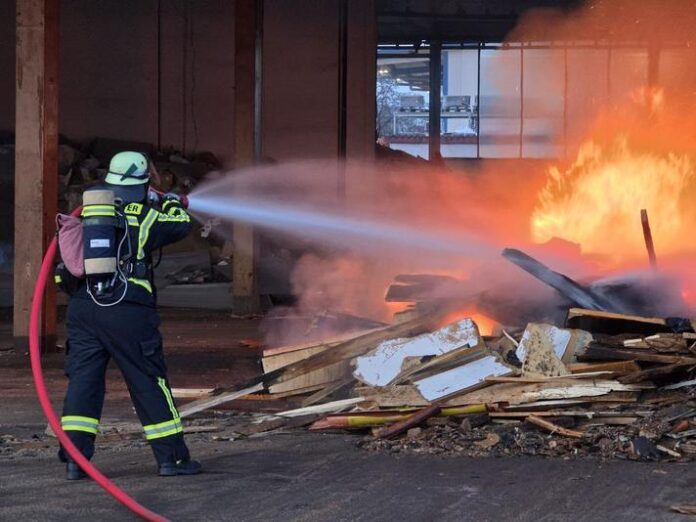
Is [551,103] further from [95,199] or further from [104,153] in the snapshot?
[95,199]

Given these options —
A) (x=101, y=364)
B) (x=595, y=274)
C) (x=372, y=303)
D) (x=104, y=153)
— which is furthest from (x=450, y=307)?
(x=104, y=153)

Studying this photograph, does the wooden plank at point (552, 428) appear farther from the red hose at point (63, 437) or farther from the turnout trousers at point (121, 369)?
the red hose at point (63, 437)

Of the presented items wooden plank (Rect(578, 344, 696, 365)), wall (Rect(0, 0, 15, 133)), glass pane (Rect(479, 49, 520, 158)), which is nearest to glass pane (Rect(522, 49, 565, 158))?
glass pane (Rect(479, 49, 520, 158))

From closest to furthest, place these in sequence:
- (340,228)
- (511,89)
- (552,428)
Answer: (552,428) → (340,228) → (511,89)

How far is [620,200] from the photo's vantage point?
40.5ft

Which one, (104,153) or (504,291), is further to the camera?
(104,153)

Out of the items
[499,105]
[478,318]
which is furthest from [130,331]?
[499,105]

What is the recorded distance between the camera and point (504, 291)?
9391 millimetres

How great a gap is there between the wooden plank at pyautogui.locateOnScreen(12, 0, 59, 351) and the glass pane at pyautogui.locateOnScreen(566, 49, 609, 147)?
17554 millimetres

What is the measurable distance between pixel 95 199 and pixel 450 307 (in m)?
4.14

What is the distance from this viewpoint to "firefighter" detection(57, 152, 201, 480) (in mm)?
5789

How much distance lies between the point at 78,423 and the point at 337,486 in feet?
4.50

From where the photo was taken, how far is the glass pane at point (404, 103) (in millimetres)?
31906

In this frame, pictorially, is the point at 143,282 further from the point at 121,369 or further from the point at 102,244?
the point at 121,369
